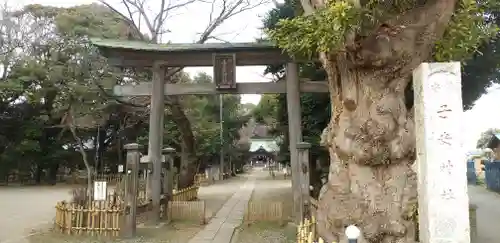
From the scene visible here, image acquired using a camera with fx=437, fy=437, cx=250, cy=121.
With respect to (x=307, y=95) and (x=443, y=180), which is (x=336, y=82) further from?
(x=307, y=95)

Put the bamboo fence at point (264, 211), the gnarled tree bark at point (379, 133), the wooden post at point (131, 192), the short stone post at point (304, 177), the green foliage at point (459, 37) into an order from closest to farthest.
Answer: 1. the gnarled tree bark at point (379, 133)
2. the green foliage at point (459, 37)
3. the wooden post at point (131, 192)
4. the short stone post at point (304, 177)
5. the bamboo fence at point (264, 211)

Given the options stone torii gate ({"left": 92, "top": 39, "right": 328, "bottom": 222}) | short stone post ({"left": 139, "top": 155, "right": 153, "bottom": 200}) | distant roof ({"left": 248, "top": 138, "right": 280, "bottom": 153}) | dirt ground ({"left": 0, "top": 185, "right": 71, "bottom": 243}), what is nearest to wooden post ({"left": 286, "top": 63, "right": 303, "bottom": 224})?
stone torii gate ({"left": 92, "top": 39, "right": 328, "bottom": 222})

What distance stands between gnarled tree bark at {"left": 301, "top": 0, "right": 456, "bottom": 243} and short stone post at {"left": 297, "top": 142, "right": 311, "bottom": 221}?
13.3 ft

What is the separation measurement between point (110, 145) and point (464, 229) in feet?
115

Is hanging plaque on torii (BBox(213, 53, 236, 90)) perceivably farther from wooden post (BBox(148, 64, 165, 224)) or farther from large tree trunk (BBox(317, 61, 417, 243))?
large tree trunk (BBox(317, 61, 417, 243))

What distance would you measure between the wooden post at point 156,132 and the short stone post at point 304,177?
462cm

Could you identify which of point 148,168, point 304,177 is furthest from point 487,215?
point 148,168

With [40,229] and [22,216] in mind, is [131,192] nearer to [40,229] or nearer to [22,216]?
[40,229]

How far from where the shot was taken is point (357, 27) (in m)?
6.41

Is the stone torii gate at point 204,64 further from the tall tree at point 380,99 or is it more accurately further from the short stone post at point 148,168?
the tall tree at point 380,99

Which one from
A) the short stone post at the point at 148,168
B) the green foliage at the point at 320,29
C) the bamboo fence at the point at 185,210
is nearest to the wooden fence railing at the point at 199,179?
the bamboo fence at the point at 185,210

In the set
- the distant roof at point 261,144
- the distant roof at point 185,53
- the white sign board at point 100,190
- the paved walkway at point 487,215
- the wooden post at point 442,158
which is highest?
the distant roof at point 185,53

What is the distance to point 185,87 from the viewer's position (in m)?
14.2

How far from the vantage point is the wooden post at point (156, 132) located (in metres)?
13.8
